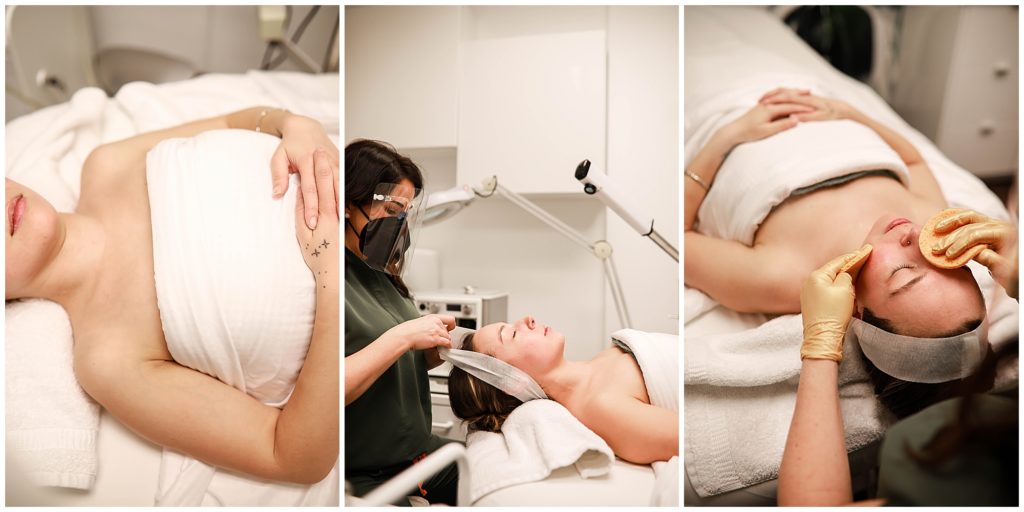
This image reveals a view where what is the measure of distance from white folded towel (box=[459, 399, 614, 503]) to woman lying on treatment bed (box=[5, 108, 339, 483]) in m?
0.27

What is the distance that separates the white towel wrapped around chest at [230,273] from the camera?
1029 mm

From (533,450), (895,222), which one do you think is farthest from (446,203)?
(895,222)

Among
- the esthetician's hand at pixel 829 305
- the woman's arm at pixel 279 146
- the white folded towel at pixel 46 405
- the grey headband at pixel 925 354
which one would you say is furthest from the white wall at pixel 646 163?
the white folded towel at pixel 46 405

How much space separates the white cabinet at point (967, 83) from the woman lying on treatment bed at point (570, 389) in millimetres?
856

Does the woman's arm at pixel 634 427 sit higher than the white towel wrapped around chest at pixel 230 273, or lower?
lower

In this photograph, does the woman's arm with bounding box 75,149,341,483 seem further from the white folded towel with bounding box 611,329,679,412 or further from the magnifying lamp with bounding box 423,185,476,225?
the white folded towel with bounding box 611,329,679,412

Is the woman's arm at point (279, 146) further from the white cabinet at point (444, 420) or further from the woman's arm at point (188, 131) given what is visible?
the white cabinet at point (444, 420)

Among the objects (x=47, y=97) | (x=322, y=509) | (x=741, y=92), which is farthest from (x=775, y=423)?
(x=47, y=97)

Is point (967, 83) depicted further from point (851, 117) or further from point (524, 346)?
point (524, 346)

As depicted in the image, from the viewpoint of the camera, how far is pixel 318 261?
3.51ft

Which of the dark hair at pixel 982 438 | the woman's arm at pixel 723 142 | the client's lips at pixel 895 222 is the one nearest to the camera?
the dark hair at pixel 982 438

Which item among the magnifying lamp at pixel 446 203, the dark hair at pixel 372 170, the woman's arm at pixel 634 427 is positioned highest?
the dark hair at pixel 372 170

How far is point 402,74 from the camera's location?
1130 millimetres

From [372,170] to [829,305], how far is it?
808mm
